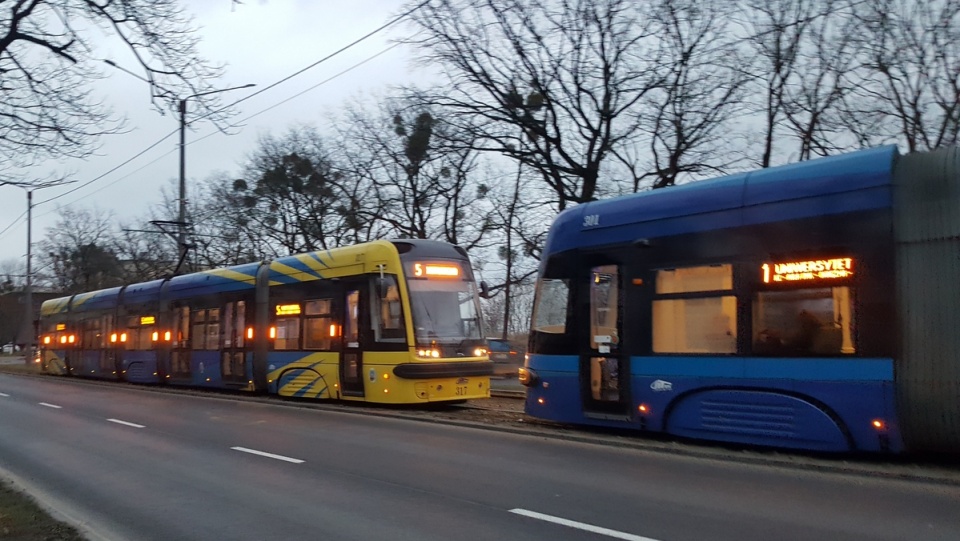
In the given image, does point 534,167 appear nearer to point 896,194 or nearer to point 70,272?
point 896,194

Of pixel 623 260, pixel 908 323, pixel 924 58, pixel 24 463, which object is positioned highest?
pixel 924 58

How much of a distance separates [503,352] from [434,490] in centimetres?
2112

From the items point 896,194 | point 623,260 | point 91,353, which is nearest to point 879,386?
point 896,194

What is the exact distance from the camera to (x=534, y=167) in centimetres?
2441

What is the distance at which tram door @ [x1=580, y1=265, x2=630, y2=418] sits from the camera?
460 inches

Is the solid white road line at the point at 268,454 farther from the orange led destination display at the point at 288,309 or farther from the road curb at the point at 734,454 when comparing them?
the orange led destination display at the point at 288,309

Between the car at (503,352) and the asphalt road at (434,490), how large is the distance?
583 inches

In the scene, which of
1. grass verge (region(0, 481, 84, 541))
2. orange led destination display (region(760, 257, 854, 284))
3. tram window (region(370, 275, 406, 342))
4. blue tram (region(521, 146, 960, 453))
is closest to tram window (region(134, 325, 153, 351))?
tram window (region(370, 275, 406, 342))

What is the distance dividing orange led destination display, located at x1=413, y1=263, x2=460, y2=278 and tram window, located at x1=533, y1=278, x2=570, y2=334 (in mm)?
4042

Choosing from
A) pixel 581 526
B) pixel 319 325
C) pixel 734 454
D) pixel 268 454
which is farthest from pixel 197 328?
pixel 581 526

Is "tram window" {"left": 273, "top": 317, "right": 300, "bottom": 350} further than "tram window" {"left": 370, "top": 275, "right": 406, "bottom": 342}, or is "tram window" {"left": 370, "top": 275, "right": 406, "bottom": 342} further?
"tram window" {"left": 273, "top": 317, "right": 300, "bottom": 350}

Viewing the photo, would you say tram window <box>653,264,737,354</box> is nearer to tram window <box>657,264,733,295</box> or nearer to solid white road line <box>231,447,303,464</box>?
tram window <box>657,264,733,295</box>

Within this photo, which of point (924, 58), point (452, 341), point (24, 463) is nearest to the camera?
point (24, 463)

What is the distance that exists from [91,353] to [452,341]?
21.6m
